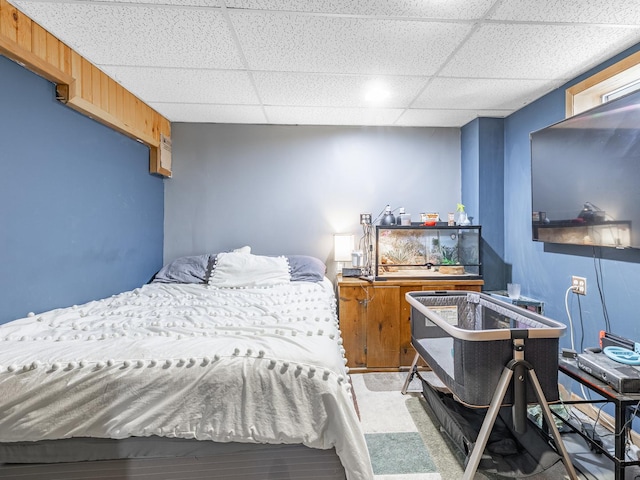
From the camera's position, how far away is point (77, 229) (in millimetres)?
2133

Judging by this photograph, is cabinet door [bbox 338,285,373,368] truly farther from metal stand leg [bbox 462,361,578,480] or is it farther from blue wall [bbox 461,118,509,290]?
metal stand leg [bbox 462,361,578,480]

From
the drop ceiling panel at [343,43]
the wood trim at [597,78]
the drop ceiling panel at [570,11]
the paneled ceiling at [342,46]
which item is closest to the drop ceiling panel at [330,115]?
the paneled ceiling at [342,46]

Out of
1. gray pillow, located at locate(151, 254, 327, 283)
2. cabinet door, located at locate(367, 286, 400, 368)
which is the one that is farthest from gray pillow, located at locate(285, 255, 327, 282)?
cabinet door, located at locate(367, 286, 400, 368)

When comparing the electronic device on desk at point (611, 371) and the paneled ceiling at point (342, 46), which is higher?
the paneled ceiling at point (342, 46)

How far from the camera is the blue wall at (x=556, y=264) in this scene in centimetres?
190

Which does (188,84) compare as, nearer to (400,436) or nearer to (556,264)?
(400,436)

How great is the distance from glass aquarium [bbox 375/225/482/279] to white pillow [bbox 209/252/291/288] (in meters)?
0.93

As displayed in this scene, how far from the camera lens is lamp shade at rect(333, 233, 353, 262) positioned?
3.21m

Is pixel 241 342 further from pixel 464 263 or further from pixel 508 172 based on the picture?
pixel 508 172

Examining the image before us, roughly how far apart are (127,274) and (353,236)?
2.03 meters

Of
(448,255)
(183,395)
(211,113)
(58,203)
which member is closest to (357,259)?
(448,255)

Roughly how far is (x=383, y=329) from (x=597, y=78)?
7.53ft

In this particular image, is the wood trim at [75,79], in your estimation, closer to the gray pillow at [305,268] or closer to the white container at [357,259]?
the gray pillow at [305,268]

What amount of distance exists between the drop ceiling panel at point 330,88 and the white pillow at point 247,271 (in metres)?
1.37
